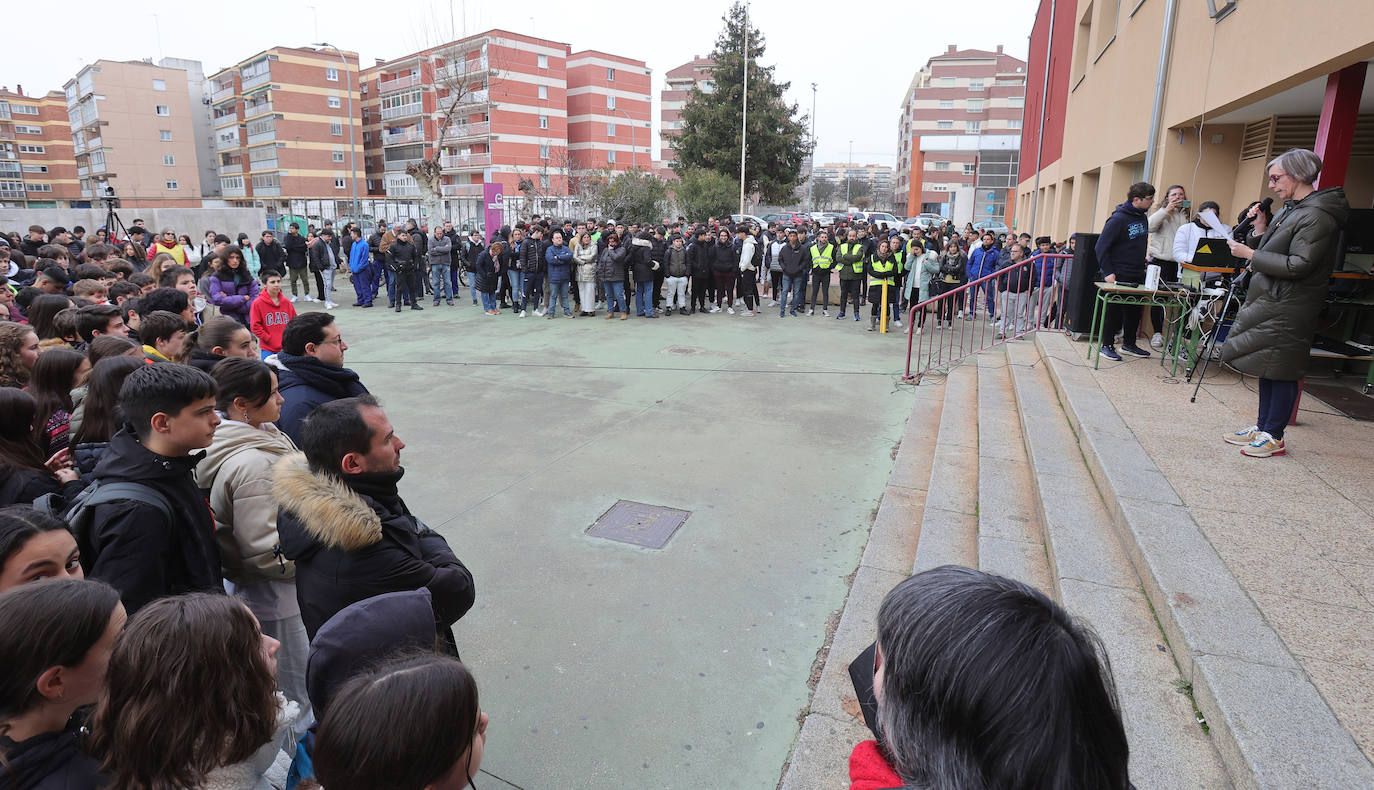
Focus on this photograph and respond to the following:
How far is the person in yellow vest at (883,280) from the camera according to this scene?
12219 millimetres

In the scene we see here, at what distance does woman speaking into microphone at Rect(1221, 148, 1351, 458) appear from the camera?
3.93 metres

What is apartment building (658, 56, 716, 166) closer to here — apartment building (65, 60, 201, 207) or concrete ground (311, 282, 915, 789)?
apartment building (65, 60, 201, 207)

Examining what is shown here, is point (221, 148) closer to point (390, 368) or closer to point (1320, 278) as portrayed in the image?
point (390, 368)

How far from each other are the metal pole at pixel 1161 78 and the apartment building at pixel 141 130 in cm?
6833

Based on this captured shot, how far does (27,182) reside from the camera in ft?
238

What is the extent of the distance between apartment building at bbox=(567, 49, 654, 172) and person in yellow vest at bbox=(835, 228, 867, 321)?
156 ft

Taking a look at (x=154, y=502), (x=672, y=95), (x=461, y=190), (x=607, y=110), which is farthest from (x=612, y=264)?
(x=672, y=95)

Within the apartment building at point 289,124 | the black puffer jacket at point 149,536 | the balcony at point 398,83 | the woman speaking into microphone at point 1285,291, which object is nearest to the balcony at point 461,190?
the apartment building at point 289,124

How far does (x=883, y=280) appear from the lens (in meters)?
12.2

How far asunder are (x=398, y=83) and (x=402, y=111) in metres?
2.34

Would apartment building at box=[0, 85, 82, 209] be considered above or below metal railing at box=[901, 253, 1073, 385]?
above

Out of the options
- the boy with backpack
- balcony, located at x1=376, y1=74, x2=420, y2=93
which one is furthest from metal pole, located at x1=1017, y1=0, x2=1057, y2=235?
balcony, located at x1=376, y1=74, x2=420, y2=93

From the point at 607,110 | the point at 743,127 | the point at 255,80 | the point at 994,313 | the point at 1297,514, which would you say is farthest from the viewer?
the point at 607,110

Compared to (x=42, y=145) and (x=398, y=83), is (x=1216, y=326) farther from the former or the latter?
(x=42, y=145)
